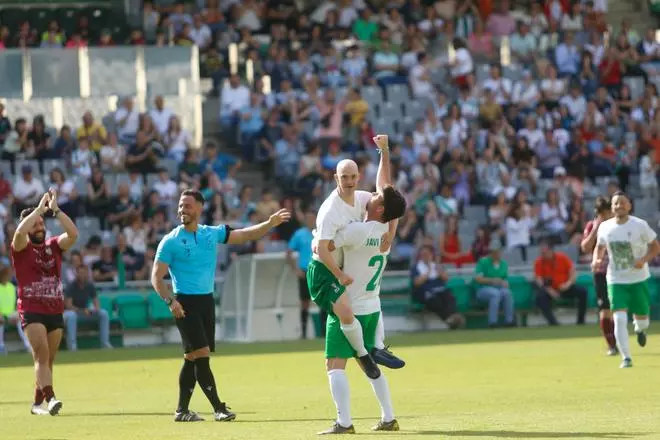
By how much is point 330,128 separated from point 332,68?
82.9 inches

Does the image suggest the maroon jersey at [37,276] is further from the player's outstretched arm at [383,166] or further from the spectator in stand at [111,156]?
the spectator in stand at [111,156]

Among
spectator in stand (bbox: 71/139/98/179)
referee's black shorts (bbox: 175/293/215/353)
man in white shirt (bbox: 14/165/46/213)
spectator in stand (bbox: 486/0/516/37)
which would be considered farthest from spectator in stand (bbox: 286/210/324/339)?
referee's black shorts (bbox: 175/293/215/353)

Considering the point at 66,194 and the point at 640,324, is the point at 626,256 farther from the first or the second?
the point at 66,194

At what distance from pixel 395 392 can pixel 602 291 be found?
486cm

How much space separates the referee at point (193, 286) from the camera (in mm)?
14203

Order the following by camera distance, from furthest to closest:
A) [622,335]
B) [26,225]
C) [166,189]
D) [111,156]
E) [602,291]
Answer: [111,156]
[166,189]
[602,291]
[622,335]
[26,225]

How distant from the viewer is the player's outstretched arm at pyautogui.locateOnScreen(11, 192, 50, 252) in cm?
1488

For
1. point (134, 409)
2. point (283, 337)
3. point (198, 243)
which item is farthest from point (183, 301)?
point (283, 337)

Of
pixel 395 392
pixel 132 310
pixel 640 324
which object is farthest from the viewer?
pixel 132 310

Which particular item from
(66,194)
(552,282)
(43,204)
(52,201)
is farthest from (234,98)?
(52,201)

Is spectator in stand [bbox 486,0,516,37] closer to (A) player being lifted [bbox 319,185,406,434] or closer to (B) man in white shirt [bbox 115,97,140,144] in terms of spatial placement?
(B) man in white shirt [bbox 115,97,140,144]

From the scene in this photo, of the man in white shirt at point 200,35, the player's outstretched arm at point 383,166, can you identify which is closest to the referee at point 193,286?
the player's outstretched arm at point 383,166

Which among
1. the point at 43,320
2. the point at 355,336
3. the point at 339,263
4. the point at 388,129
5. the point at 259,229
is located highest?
the point at 388,129

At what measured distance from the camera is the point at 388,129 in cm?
3262
